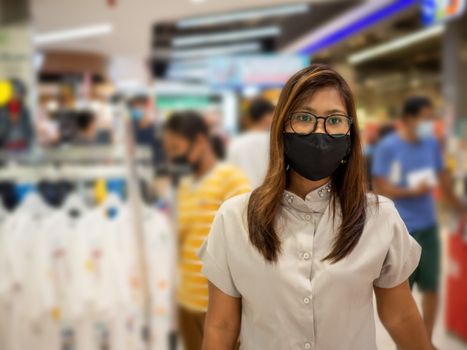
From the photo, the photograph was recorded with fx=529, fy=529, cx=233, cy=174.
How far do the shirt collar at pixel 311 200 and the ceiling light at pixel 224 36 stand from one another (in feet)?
28.1

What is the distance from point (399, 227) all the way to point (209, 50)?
1106 cm

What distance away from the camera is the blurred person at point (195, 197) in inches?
44.4

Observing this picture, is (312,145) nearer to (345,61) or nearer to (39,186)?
(345,61)

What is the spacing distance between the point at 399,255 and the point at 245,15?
300 inches

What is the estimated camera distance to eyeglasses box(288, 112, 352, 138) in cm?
85

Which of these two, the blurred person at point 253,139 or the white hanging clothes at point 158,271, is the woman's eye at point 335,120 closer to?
the blurred person at point 253,139

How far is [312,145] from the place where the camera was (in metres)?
0.85

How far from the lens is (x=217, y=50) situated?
38.1 ft

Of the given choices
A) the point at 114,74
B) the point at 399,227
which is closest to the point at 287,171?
the point at 399,227

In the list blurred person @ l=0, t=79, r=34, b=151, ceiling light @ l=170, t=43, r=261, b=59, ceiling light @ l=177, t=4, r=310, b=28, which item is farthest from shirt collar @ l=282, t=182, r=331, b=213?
ceiling light @ l=170, t=43, r=261, b=59

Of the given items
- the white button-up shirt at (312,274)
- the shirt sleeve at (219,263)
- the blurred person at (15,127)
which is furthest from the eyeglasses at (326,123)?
the blurred person at (15,127)

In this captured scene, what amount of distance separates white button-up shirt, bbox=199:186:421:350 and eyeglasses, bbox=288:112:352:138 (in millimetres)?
106

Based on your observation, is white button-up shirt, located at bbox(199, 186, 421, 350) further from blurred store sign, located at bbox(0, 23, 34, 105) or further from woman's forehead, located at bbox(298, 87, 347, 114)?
blurred store sign, located at bbox(0, 23, 34, 105)

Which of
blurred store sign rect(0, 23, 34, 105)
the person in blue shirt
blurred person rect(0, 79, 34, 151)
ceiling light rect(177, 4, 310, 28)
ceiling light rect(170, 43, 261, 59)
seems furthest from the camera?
ceiling light rect(170, 43, 261, 59)
